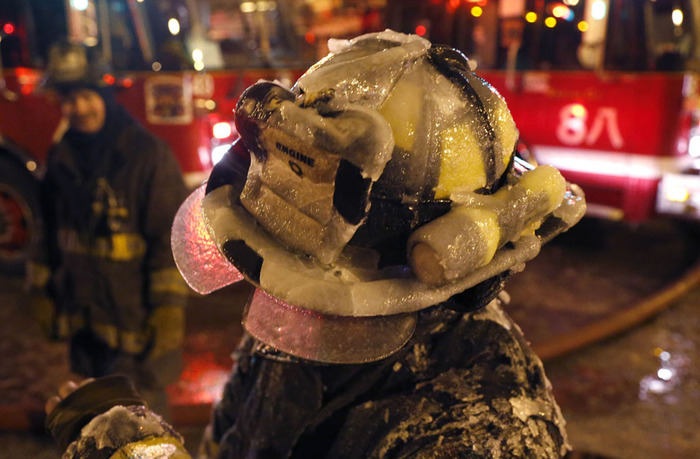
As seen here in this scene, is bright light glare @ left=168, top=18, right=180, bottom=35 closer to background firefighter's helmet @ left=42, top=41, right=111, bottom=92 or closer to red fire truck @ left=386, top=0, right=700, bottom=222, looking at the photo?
background firefighter's helmet @ left=42, top=41, right=111, bottom=92

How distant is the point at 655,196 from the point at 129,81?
4.97 metres

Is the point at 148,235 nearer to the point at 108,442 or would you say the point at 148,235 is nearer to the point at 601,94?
the point at 108,442

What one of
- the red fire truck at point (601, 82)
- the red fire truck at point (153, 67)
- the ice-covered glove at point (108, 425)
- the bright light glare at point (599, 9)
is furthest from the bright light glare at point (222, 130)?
the ice-covered glove at point (108, 425)

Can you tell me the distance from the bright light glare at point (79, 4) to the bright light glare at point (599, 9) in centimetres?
452

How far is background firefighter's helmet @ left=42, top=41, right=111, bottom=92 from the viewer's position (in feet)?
9.25

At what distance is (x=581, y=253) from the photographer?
672cm

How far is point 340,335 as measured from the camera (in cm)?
97

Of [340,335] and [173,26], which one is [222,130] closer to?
[173,26]

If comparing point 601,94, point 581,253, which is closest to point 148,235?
point 601,94

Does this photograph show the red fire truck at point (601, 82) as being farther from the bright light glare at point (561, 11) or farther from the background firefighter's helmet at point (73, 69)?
the background firefighter's helmet at point (73, 69)

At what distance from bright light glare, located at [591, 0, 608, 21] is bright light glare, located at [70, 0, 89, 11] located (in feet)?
14.8

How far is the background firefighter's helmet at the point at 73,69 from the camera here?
9.25ft

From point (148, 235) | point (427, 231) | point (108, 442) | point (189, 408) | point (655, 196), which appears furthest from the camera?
point (655, 196)

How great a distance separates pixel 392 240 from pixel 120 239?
196cm
